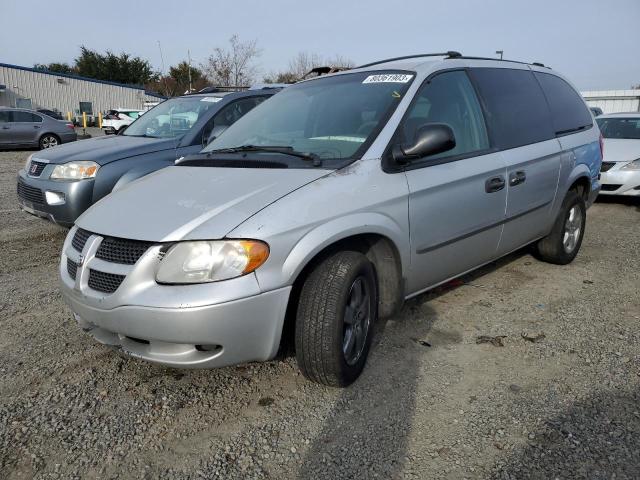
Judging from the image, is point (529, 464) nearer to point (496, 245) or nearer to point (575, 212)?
point (496, 245)

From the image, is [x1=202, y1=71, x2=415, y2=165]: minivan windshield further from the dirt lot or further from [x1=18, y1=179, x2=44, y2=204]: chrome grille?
[x1=18, y1=179, x2=44, y2=204]: chrome grille

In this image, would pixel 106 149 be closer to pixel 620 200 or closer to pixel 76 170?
pixel 76 170

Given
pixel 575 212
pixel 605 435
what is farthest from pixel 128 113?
pixel 605 435

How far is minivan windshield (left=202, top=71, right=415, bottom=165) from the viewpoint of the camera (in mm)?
2998

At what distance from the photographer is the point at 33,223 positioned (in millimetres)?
6617

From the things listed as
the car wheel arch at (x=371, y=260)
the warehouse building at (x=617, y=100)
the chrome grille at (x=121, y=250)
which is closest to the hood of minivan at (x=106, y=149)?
the chrome grille at (x=121, y=250)

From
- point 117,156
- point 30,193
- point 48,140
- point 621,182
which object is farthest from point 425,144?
point 48,140

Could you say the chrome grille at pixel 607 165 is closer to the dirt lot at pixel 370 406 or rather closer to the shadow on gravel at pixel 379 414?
the dirt lot at pixel 370 406

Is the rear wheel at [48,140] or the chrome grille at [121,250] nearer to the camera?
the chrome grille at [121,250]

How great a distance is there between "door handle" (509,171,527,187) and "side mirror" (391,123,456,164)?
Answer: 0.98 meters

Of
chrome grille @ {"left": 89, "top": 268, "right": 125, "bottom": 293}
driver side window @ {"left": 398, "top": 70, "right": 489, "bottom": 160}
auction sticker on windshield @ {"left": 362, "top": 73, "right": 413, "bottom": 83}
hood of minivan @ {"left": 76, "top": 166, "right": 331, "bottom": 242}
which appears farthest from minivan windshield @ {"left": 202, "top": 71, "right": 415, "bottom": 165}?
chrome grille @ {"left": 89, "top": 268, "right": 125, "bottom": 293}

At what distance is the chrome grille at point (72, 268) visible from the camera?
8.75 feet

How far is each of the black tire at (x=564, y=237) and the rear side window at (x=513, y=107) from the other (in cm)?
76

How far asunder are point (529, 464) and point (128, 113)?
3383 centimetres
